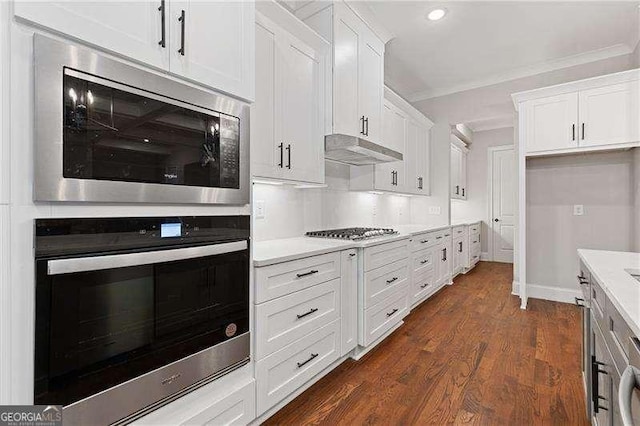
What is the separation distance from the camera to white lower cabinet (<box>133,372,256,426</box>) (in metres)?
1.17

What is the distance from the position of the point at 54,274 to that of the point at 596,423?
7.27ft

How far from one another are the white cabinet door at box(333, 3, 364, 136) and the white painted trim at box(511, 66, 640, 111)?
2.19 m

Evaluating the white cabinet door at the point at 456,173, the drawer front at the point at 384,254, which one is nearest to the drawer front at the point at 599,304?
the drawer front at the point at 384,254

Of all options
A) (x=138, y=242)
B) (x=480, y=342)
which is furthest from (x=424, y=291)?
(x=138, y=242)

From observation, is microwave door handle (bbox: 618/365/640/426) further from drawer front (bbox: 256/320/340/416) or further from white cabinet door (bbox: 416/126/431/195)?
white cabinet door (bbox: 416/126/431/195)

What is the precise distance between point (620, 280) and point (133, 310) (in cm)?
180

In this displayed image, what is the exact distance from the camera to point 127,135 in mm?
1077

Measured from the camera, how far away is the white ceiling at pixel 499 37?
9.35 ft

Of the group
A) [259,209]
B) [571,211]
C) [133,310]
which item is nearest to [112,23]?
[133,310]

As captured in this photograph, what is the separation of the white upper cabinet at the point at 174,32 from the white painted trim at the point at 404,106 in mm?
2371

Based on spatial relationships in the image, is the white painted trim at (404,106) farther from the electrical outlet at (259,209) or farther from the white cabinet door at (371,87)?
the electrical outlet at (259,209)

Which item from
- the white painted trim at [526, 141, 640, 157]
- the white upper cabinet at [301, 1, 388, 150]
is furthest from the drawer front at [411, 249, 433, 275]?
the white painted trim at [526, 141, 640, 157]

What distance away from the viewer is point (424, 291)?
3.64 metres

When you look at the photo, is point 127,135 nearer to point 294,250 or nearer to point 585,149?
point 294,250
